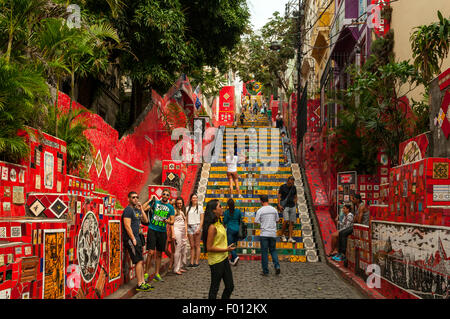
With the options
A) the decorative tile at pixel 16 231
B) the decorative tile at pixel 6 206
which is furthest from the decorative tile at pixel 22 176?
the decorative tile at pixel 16 231

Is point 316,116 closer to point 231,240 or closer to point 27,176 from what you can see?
point 231,240

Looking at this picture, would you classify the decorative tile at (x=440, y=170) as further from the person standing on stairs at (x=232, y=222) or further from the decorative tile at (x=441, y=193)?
the person standing on stairs at (x=232, y=222)

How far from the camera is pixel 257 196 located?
16.1 meters

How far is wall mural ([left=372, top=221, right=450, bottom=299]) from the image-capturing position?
5363 mm

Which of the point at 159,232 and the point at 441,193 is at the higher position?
the point at 441,193

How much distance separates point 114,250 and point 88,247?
1.26m

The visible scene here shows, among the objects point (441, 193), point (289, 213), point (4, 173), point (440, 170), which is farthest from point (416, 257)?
point (289, 213)

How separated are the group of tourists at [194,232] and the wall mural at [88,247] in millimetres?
1006

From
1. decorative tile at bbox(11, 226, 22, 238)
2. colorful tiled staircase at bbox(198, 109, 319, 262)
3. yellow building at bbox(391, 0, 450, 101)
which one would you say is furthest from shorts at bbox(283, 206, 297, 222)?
decorative tile at bbox(11, 226, 22, 238)

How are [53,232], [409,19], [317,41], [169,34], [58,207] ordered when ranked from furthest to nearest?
Answer: [317,41] → [169,34] → [409,19] → [58,207] → [53,232]

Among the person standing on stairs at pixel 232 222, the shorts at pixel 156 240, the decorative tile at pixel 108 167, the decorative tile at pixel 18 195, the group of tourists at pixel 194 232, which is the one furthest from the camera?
the decorative tile at pixel 108 167

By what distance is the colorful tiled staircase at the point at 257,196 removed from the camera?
12656mm

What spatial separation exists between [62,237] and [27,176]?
104cm

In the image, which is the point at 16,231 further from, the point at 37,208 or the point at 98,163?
the point at 98,163
